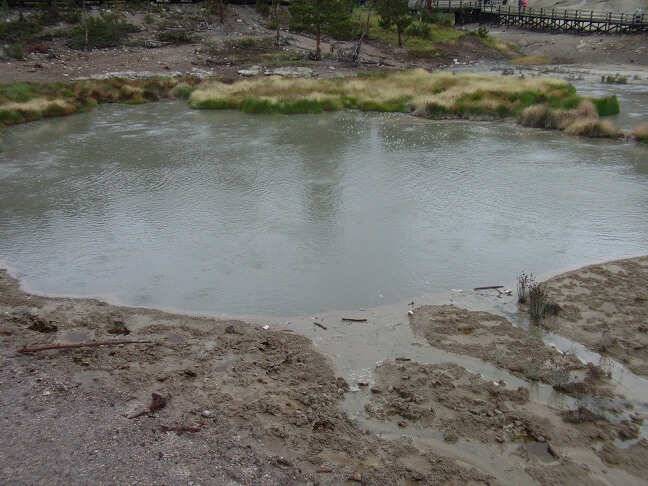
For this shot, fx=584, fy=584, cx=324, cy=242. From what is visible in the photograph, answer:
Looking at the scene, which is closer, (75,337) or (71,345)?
(71,345)

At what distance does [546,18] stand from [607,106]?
3898cm

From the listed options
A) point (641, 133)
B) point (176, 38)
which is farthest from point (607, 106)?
point (176, 38)

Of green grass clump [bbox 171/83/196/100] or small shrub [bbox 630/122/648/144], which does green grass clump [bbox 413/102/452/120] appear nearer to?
small shrub [bbox 630/122/648/144]

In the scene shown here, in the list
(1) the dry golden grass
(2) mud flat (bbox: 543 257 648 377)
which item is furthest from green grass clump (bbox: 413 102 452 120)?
(1) the dry golden grass

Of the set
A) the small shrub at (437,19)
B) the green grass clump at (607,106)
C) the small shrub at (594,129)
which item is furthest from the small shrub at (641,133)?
the small shrub at (437,19)

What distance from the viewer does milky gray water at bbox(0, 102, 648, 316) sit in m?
11.1

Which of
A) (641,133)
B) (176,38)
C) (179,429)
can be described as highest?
(176,38)

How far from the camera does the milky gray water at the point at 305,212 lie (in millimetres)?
11070

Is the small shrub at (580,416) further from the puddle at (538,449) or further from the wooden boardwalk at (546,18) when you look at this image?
the wooden boardwalk at (546,18)

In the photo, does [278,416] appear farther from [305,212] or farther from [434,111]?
[434,111]

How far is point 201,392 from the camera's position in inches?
295

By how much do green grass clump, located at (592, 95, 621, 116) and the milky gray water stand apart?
15.3 ft

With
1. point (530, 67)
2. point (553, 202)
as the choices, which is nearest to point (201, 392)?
point (553, 202)

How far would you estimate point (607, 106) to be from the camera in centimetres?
2616
